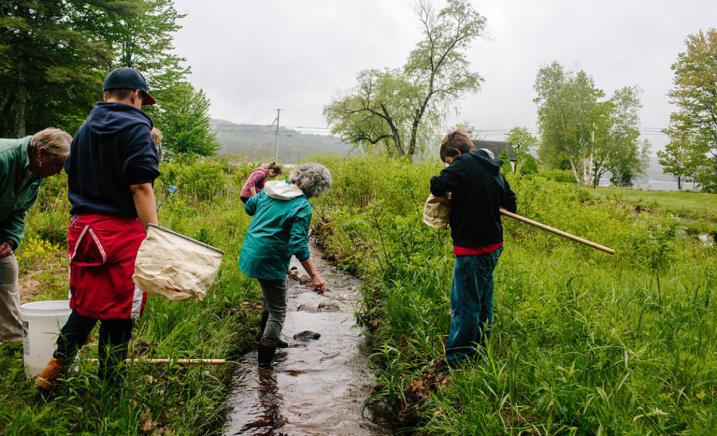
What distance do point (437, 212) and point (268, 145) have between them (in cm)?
4809

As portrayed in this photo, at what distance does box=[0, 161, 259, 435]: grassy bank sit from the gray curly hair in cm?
161

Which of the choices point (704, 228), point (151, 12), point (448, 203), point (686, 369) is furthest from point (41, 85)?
point (704, 228)

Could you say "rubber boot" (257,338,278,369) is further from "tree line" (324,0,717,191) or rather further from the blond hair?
"tree line" (324,0,717,191)

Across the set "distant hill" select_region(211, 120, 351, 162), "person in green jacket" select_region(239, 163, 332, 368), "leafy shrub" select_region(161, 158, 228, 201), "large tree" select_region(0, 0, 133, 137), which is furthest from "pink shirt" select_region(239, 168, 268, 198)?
"large tree" select_region(0, 0, 133, 137)

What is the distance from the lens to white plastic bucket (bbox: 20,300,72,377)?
113 inches

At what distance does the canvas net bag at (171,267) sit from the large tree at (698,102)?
4384cm

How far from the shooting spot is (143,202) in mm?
2582

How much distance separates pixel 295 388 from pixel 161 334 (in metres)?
1.28

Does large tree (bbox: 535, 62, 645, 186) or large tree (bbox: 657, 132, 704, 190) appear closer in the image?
large tree (bbox: 657, 132, 704, 190)

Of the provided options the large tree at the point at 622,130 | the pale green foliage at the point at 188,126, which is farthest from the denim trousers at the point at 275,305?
the large tree at the point at 622,130

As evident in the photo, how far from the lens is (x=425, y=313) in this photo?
4270mm

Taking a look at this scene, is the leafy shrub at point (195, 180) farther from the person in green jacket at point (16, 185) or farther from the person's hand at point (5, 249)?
the person's hand at point (5, 249)

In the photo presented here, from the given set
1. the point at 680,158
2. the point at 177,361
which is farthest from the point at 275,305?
the point at 680,158

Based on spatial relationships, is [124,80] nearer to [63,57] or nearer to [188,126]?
[63,57]
